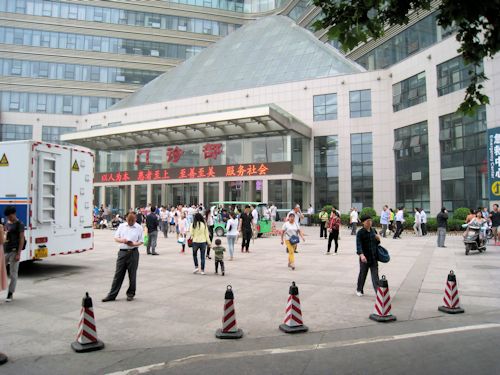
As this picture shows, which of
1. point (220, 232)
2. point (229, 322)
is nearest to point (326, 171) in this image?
point (220, 232)

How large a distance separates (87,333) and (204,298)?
3.28m

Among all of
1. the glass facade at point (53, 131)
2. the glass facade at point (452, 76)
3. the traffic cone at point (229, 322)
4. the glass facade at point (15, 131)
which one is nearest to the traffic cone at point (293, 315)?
the traffic cone at point (229, 322)

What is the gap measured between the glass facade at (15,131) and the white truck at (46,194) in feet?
164

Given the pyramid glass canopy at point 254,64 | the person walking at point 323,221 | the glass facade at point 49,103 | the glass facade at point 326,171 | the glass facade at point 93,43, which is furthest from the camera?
the glass facade at point 93,43

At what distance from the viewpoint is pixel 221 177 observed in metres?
38.0

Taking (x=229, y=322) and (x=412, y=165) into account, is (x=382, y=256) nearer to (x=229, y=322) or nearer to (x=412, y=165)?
(x=229, y=322)

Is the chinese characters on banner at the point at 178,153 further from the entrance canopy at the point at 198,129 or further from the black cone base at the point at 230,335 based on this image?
the black cone base at the point at 230,335

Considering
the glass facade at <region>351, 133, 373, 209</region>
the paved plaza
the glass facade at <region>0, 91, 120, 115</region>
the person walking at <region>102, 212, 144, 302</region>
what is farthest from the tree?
the glass facade at <region>0, 91, 120, 115</region>

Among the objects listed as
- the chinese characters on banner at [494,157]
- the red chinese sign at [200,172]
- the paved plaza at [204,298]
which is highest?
the red chinese sign at [200,172]

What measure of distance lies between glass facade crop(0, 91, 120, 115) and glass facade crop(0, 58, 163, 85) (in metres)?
2.65

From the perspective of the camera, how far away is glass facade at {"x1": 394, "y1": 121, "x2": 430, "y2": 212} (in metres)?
31.8

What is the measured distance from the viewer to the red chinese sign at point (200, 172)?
3544 centimetres

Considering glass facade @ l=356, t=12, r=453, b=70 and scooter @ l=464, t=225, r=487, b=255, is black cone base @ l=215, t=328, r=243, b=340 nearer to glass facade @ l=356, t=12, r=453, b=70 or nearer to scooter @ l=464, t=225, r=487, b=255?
scooter @ l=464, t=225, r=487, b=255

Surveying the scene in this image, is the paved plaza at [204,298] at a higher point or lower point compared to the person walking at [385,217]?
lower
